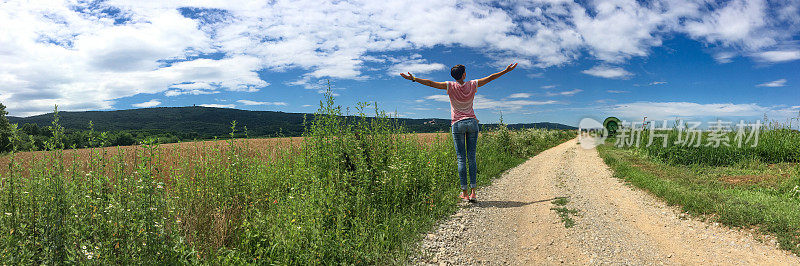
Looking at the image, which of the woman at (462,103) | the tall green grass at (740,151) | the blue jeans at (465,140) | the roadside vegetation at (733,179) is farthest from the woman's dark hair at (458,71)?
the tall green grass at (740,151)

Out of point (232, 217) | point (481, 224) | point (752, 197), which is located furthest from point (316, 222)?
point (752, 197)

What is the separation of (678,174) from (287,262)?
35.3ft

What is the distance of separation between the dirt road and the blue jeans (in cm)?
69

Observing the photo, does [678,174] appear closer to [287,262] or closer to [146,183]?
[287,262]

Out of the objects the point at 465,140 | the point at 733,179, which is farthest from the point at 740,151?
the point at 465,140

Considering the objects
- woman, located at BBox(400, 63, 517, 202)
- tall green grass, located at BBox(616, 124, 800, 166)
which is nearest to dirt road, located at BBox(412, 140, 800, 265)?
woman, located at BBox(400, 63, 517, 202)

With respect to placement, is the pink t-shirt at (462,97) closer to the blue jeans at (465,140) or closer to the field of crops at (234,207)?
the blue jeans at (465,140)

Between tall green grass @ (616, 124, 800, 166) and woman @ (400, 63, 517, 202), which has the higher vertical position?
woman @ (400, 63, 517, 202)

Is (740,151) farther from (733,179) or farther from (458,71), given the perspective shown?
(458,71)

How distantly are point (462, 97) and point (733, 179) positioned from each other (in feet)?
26.7

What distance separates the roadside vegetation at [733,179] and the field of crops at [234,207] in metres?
4.67

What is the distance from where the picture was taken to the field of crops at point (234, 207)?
364cm

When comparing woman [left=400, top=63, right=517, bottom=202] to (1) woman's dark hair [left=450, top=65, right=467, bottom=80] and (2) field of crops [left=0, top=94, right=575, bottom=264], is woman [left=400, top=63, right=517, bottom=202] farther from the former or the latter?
(2) field of crops [left=0, top=94, right=575, bottom=264]

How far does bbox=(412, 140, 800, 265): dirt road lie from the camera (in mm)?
4348
